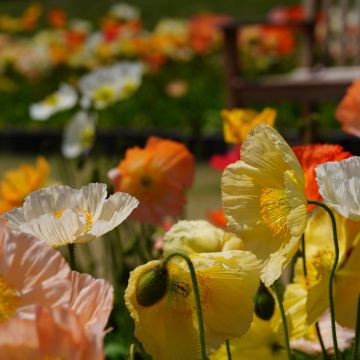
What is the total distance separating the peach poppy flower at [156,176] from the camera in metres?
1.41

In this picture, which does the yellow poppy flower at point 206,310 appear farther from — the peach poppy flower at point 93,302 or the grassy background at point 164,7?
the grassy background at point 164,7

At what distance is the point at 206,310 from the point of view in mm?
772

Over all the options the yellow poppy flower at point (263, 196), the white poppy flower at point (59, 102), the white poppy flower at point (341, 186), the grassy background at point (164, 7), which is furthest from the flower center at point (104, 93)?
the grassy background at point (164, 7)

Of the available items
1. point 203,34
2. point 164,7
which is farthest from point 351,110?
point 164,7

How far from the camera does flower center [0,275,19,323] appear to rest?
1.97 feet

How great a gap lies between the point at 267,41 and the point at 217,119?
875 millimetres

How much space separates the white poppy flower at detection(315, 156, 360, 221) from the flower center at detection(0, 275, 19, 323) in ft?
0.71

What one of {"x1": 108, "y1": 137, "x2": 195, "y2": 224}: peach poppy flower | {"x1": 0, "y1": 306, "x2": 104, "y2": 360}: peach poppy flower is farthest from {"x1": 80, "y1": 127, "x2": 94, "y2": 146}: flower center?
{"x1": 0, "y1": 306, "x2": 104, "y2": 360}: peach poppy flower

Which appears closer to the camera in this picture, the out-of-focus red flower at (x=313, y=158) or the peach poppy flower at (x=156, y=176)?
the out-of-focus red flower at (x=313, y=158)

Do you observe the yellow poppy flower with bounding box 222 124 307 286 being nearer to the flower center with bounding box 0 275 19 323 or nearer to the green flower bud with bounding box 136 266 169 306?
the green flower bud with bounding box 136 266 169 306

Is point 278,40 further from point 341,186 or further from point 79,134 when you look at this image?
point 341,186

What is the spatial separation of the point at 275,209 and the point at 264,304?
4.0 inches

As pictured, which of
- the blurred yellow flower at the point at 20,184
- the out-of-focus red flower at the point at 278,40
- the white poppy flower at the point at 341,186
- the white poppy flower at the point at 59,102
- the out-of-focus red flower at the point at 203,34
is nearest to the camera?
the white poppy flower at the point at 341,186

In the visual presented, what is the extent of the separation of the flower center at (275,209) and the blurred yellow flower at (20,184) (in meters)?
0.91
